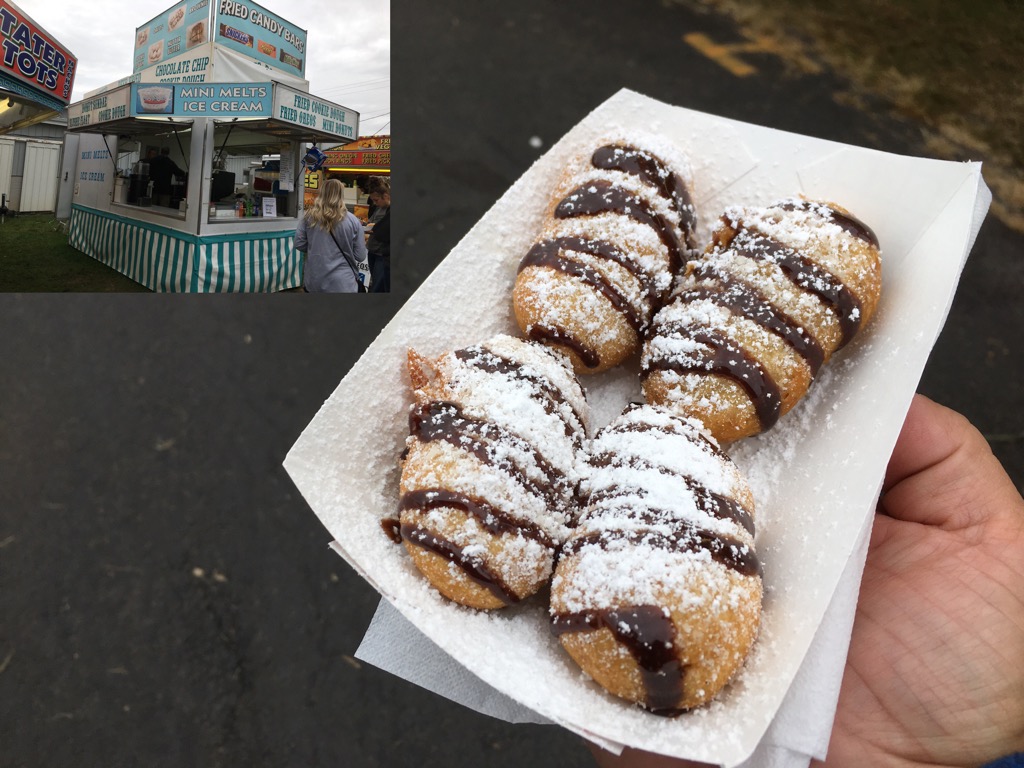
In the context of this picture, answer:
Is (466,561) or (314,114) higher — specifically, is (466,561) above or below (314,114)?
below

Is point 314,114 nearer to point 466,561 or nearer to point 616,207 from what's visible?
point 616,207

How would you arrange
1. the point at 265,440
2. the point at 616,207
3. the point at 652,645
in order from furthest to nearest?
the point at 265,440 → the point at 616,207 → the point at 652,645

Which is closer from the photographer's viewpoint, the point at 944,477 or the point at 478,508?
the point at 478,508

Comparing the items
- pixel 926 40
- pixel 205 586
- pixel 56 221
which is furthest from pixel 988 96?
pixel 56 221

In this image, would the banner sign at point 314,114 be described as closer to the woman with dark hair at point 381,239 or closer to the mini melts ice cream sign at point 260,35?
the mini melts ice cream sign at point 260,35

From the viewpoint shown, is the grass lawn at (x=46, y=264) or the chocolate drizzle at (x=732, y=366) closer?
the chocolate drizzle at (x=732, y=366)

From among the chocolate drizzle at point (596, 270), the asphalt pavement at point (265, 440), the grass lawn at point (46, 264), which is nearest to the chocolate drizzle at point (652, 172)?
the chocolate drizzle at point (596, 270)

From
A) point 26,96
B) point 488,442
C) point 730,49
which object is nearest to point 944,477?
point 488,442
